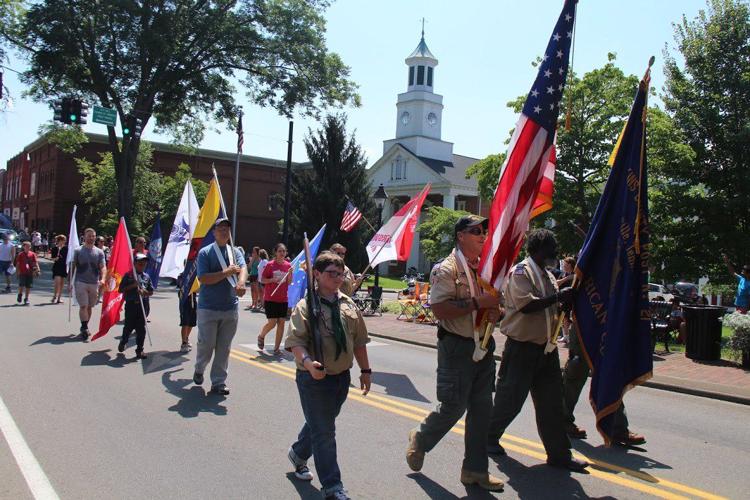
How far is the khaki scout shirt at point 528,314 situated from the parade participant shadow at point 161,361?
18.2 ft

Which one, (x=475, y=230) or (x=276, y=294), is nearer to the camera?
(x=475, y=230)

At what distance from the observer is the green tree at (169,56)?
94.4 ft

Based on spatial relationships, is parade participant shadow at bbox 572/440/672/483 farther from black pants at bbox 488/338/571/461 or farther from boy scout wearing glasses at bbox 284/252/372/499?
boy scout wearing glasses at bbox 284/252/372/499

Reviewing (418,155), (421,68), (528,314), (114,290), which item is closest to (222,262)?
(114,290)

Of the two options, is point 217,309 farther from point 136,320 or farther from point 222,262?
point 136,320

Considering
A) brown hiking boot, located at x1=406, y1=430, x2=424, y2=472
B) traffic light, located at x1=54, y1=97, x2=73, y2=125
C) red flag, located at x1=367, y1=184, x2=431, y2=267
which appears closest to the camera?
brown hiking boot, located at x1=406, y1=430, x2=424, y2=472

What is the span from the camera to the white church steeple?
2376 inches

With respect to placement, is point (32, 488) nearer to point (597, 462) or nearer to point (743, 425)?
point (597, 462)

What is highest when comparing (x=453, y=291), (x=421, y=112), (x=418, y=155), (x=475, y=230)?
(x=421, y=112)

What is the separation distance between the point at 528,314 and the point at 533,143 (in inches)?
54.9

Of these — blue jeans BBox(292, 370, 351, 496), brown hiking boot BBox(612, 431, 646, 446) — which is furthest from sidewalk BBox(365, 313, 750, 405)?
blue jeans BBox(292, 370, 351, 496)

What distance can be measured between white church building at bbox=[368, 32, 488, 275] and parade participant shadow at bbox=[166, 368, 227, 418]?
4933 cm

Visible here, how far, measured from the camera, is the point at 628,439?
605 centimetres

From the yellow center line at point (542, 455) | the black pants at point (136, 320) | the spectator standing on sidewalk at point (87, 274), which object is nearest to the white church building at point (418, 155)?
the spectator standing on sidewalk at point (87, 274)
